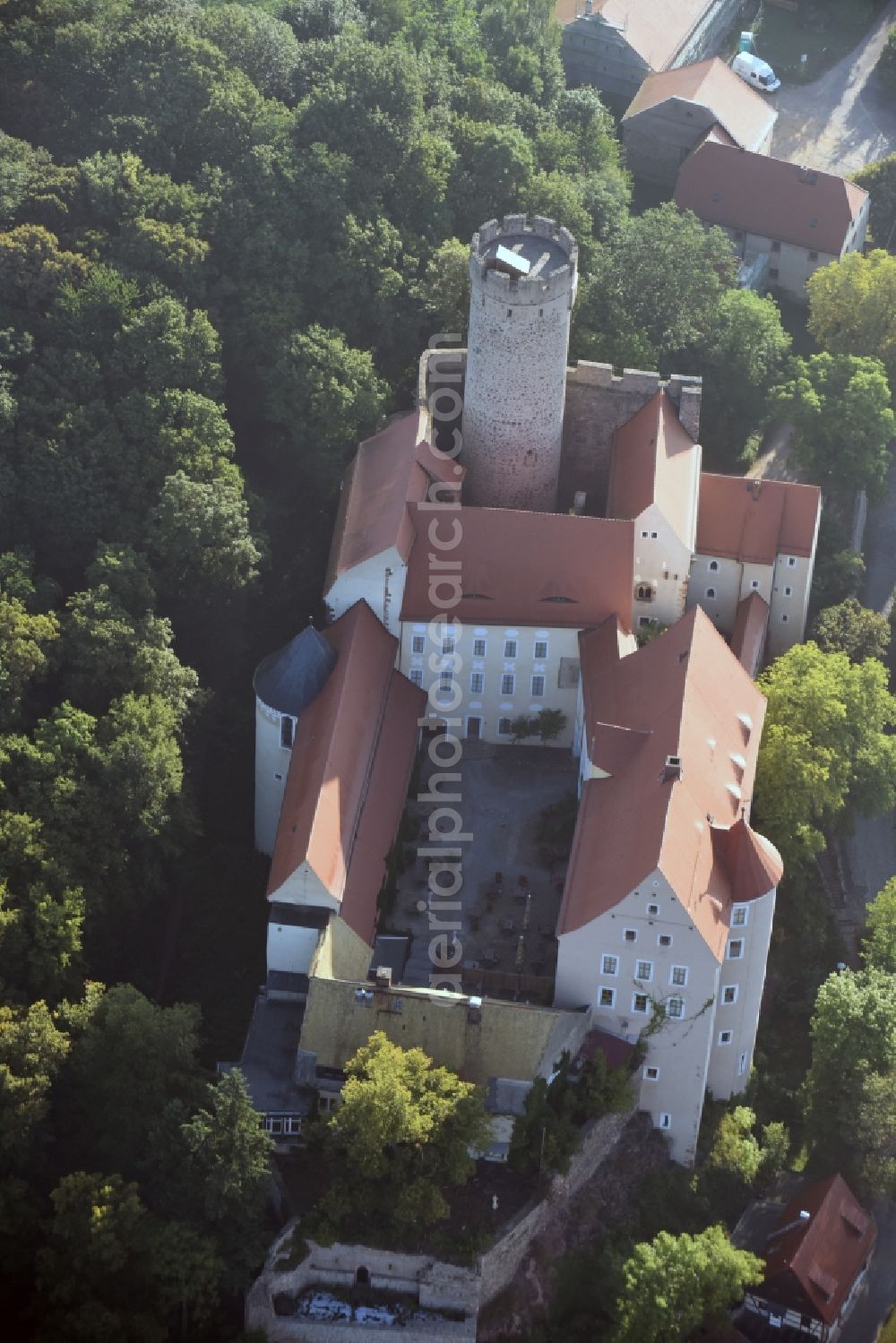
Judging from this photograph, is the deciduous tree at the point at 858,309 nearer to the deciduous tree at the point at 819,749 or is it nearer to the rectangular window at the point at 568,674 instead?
the deciduous tree at the point at 819,749

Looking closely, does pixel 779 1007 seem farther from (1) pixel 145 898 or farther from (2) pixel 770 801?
(1) pixel 145 898

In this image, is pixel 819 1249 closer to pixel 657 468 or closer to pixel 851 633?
pixel 851 633

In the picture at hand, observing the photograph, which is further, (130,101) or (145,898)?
(130,101)

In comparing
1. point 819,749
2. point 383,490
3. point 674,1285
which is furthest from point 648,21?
point 674,1285

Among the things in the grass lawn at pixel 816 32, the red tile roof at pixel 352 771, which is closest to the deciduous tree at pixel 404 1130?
the red tile roof at pixel 352 771

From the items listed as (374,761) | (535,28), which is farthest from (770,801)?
(535,28)

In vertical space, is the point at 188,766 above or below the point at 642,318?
below
